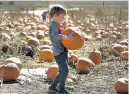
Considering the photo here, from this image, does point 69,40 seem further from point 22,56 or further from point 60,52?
point 22,56

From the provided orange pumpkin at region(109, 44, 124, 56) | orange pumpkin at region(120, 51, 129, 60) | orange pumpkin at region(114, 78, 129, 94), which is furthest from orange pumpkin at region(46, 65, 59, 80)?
orange pumpkin at region(109, 44, 124, 56)

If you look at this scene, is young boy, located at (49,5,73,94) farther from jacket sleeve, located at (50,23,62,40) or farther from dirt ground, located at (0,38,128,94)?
dirt ground, located at (0,38,128,94)

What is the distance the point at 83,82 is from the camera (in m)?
6.97

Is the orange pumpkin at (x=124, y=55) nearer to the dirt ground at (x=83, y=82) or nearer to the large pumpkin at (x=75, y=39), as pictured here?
the dirt ground at (x=83, y=82)

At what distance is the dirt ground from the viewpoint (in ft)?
20.7

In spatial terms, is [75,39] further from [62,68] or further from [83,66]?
[83,66]

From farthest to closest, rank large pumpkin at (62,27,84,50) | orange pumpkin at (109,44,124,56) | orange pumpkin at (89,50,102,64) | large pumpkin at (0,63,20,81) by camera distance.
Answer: orange pumpkin at (109,44,124,56)
orange pumpkin at (89,50,102,64)
large pumpkin at (0,63,20,81)
large pumpkin at (62,27,84,50)

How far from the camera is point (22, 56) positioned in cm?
952

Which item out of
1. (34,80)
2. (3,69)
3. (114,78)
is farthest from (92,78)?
(3,69)

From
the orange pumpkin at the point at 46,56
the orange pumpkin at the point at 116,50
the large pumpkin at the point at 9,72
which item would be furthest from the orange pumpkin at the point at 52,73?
the orange pumpkin at the point at 116,50

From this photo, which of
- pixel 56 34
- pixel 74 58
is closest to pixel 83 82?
pixel 56 34

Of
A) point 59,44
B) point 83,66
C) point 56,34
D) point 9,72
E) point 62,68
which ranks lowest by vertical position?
point 83,66

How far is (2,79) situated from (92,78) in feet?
5.23

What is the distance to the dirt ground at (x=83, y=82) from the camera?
631cm
